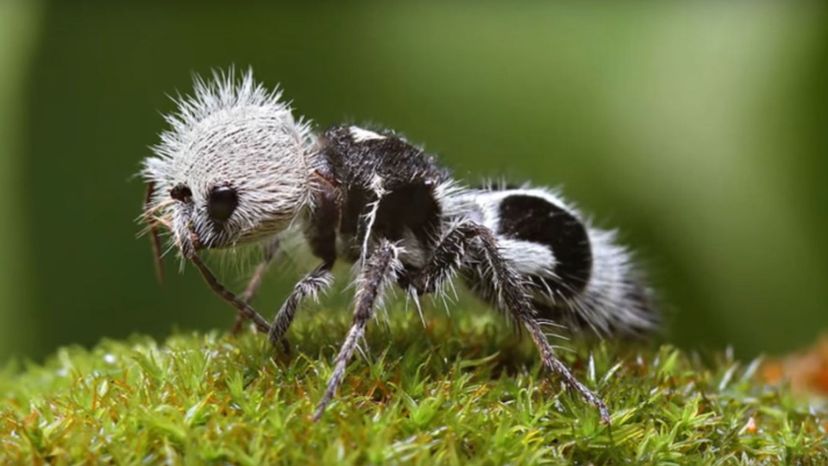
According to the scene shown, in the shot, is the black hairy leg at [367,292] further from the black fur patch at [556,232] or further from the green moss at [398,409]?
the black fur patch at [556,232]

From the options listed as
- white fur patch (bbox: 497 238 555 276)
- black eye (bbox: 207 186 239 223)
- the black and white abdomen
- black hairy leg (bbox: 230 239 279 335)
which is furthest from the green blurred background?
black eye (bbox: 207 186 239 223)

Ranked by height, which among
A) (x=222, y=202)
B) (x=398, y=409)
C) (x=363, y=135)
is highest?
(x=363, y=135)

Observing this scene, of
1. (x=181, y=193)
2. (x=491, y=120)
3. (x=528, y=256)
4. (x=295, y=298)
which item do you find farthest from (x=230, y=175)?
(x=491, y=120)

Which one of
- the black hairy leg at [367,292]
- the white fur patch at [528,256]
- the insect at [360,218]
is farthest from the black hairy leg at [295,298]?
the white fur patch at [528,256]

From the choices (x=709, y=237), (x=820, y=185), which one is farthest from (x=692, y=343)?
(x=820, y=185)

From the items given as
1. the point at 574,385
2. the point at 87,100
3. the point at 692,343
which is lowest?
the point at 692,343

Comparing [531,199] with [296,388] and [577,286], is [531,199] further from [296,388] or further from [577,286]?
[296,388]

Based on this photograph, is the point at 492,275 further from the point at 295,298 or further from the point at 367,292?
the point at 295,298
